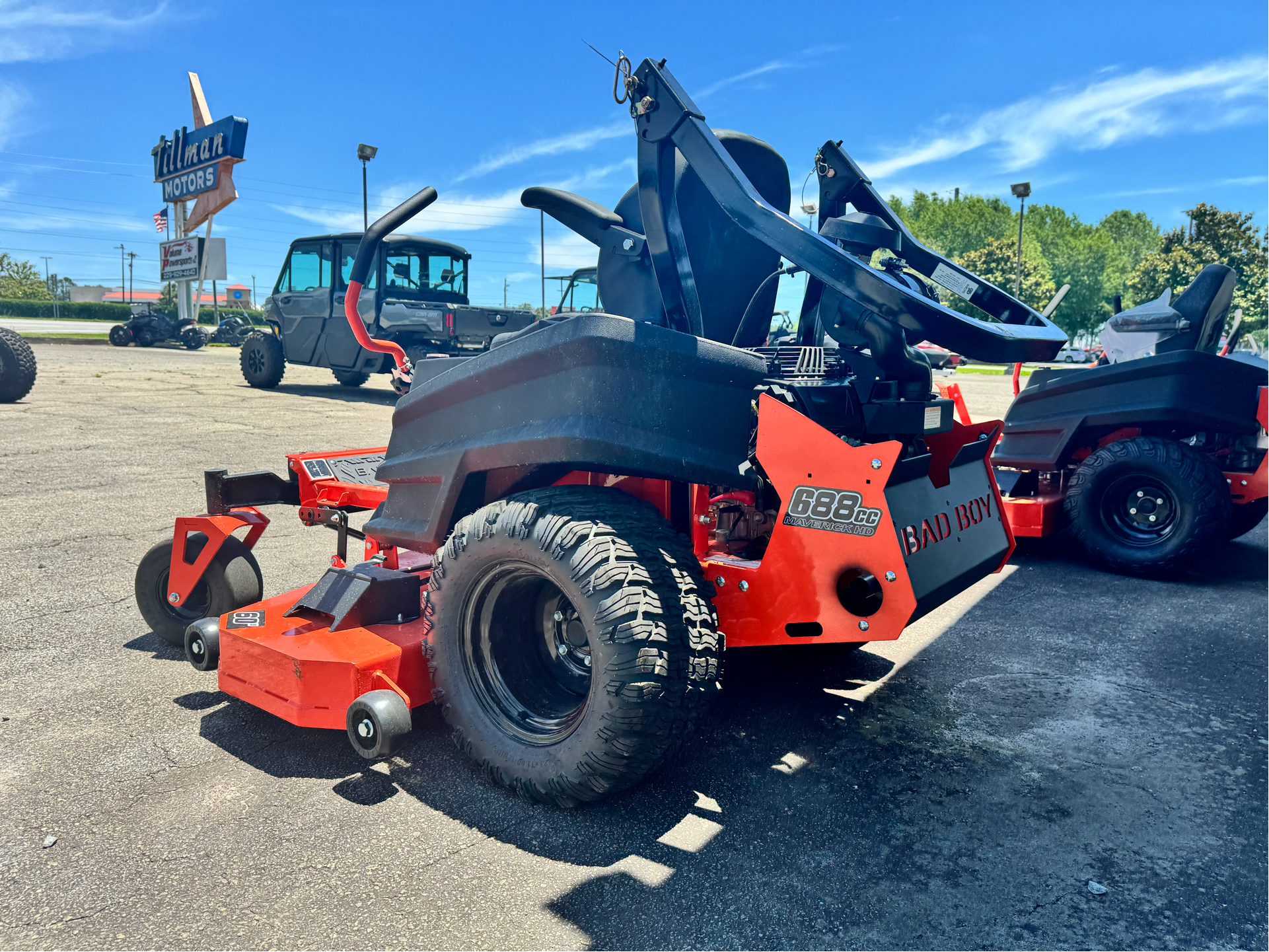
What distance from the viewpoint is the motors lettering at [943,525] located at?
9.04 feet

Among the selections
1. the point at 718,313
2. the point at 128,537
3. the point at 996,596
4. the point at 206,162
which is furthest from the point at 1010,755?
the point at 206,162

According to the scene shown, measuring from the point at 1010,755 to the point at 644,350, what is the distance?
197cm

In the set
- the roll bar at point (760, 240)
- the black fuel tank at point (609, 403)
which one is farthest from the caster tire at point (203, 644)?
the roll bar at point (760, 240)

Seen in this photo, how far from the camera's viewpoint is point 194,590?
13.1 ft

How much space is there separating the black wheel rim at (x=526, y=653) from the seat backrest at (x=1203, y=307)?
5.29m

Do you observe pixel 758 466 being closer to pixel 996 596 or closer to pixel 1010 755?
pixel 1010 755

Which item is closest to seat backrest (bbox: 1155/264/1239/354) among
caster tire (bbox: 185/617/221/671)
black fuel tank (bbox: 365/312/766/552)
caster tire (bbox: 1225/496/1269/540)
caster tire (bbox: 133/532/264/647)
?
caster tire (bbox: 1225/496/1269/540)

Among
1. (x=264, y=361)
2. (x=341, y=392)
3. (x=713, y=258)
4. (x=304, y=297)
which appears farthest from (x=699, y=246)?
(x=264, y=361)

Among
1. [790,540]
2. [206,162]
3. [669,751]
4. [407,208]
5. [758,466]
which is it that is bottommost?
[669,751]

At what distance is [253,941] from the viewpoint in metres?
2.07

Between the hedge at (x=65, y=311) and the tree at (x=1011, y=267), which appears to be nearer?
the tree at (x=1011, y=267)

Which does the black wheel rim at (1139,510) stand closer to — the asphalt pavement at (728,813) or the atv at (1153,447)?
the atv at (1153,447)

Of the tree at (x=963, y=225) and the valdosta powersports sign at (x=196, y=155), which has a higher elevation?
the tree at (x=963, y=225)

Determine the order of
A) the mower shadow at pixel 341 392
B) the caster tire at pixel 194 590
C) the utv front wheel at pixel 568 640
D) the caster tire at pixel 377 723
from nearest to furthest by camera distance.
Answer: the utv front wheel at pixel 568 640 → the caster tire at pixel 377 723 → the caster tire at pixel 194 590 → the mower shadow at pixel 341 392
